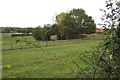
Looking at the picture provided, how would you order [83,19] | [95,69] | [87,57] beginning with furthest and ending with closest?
[83,19] < [87,57] < [95,69]

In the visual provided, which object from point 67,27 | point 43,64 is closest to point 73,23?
point 67,27

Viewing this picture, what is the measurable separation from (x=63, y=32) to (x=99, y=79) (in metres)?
69.0

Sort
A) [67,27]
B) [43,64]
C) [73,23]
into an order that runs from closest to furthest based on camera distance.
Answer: [43,64] < [67,27] < [73,23]

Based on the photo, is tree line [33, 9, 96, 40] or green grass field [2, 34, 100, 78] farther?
tree line [33, 9, 96, 40]

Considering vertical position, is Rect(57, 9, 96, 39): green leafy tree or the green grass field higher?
Rect(57, 9, 96, 39): green leafy tree

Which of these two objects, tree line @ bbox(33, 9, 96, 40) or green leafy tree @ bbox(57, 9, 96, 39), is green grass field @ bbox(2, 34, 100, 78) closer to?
tree line @ bbox(33, 9, 96, 40)

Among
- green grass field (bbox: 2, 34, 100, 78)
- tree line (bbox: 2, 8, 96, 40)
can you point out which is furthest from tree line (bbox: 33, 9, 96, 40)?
green grass field (bbox: 2, 34, 100, 78)

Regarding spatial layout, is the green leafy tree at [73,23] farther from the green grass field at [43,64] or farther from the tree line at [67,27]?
the green grass field at [43,64]

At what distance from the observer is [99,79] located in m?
3.25

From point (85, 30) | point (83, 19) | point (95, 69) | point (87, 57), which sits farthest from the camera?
point (83, 19)

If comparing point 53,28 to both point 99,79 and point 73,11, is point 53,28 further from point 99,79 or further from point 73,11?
point 99,79

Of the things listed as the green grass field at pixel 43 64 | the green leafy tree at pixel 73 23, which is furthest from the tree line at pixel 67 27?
the green grass field at pixel 43 64

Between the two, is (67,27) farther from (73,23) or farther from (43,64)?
(43,64)

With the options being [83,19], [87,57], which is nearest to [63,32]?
[83,19]
